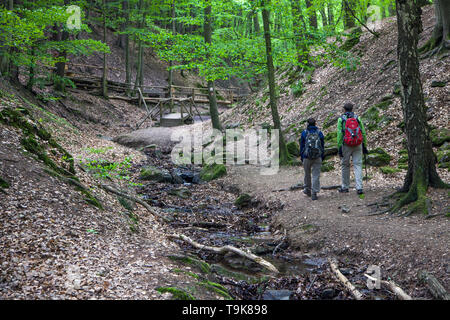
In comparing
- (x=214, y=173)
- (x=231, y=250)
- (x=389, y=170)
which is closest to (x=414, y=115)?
(x=389, y=170)

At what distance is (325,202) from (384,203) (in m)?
1.49

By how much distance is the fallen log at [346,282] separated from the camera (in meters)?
5.02

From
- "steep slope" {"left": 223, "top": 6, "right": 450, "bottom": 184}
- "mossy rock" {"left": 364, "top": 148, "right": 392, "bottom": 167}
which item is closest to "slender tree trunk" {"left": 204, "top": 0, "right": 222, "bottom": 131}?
"steep slope" {"left": 223, "top": 6, "right": 450, "bottom": 184}

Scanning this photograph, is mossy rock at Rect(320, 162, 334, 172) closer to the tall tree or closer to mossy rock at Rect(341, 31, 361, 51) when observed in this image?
the tall tree

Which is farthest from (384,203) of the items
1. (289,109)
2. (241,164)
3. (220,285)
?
(289,109)

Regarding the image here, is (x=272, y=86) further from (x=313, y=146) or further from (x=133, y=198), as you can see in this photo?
(x=133, y=198)

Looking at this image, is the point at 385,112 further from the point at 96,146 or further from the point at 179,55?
the point at 96,146

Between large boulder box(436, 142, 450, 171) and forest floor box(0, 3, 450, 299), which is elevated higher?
large boulder box(436, 142, 450, 171)

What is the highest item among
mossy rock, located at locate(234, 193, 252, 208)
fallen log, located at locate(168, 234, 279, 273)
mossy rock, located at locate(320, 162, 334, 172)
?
mossy rock, located at locate(320, 162, 334, 172)

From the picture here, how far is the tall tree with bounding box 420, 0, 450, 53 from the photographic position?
12.0 metres

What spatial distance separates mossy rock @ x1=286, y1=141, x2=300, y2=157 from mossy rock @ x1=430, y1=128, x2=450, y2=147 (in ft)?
15.4

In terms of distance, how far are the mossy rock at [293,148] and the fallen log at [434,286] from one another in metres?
8.86

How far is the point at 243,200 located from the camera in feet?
35.4

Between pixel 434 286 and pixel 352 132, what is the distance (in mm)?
4835
